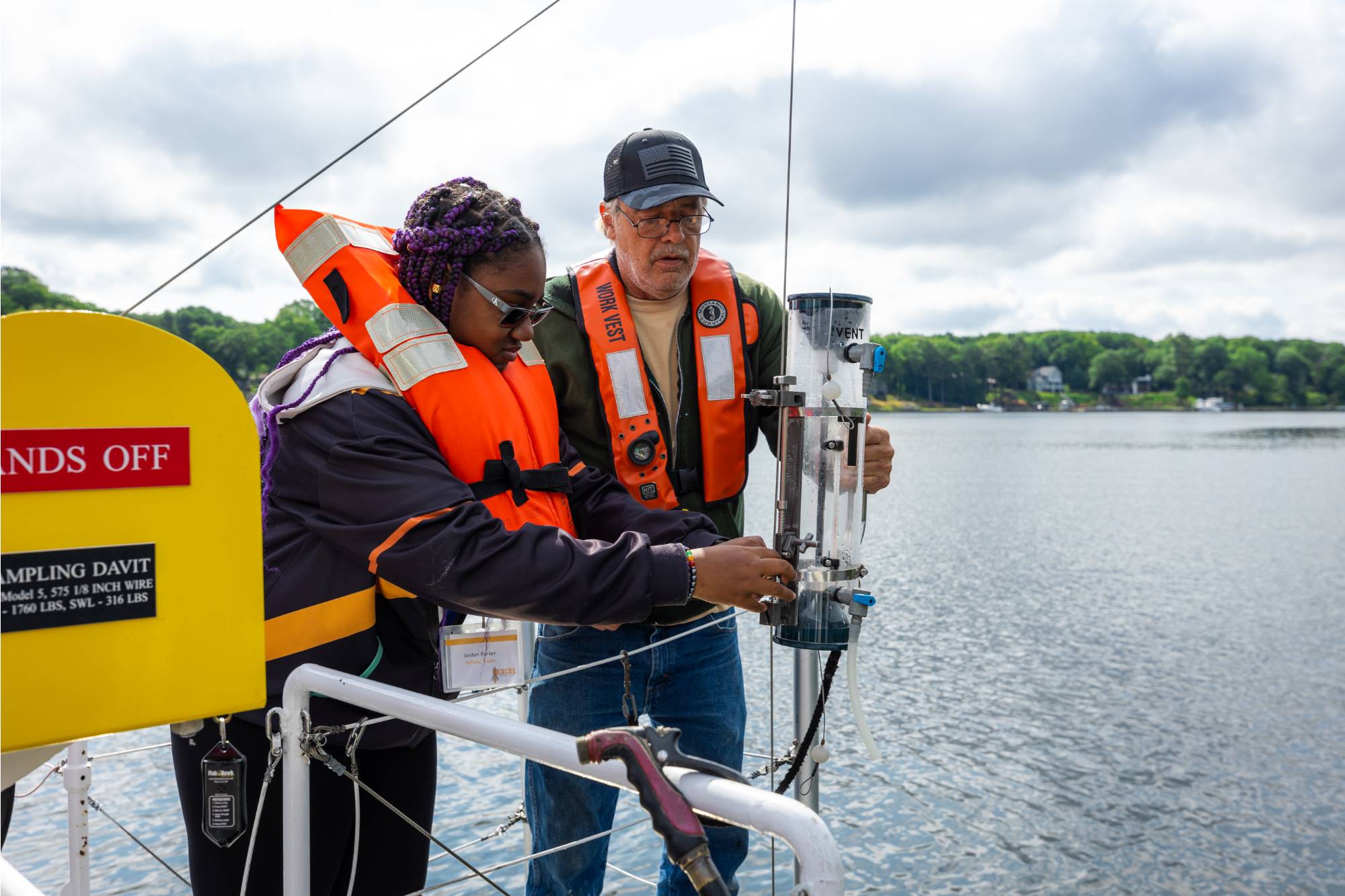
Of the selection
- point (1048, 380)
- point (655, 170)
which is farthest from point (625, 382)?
point (1048, 380)

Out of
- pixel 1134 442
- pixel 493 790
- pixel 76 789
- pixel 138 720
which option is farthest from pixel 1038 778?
pixel 1134 442

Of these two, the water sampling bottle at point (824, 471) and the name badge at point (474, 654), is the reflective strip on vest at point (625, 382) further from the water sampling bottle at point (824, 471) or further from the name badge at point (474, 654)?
the name badge at point (474, 654)

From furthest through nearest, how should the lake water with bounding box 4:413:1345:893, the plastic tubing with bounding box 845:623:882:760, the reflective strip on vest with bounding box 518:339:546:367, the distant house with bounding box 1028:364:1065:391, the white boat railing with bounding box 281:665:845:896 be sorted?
the distant house with bounding box 1028:364:1065:391, the lake water with bounding box 4:413:1345:893, the reflective strip on vest with bounding box 518:339:546:367, the plastic tubing with bounding box 845:623:882:760, the white boat railing with bounding box 281:665:845:896

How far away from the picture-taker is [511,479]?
2098mm

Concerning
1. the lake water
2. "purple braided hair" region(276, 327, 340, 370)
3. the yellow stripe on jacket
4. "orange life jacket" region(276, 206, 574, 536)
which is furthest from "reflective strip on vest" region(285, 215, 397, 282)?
the lake water

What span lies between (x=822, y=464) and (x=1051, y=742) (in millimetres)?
6506

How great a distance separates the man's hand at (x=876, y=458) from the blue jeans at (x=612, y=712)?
2.07 ft

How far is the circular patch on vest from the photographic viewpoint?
9.38 feet

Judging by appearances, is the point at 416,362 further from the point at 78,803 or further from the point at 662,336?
the point at 78,803

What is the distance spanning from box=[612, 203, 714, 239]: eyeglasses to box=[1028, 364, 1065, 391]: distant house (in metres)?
125

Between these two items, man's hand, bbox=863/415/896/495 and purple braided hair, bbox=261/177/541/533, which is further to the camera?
man's hand, bbox=863/415/896/495

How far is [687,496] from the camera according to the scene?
9.54ft

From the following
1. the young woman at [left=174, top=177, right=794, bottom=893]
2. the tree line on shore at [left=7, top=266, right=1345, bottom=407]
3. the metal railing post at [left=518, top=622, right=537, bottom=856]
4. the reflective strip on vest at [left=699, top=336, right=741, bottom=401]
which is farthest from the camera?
the tree line on shore at [left=7, top=266, right=1345, bottom=407]

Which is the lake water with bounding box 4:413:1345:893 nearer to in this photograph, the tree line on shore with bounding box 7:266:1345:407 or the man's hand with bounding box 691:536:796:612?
the man's hand with bounding box 691:536:796:612
